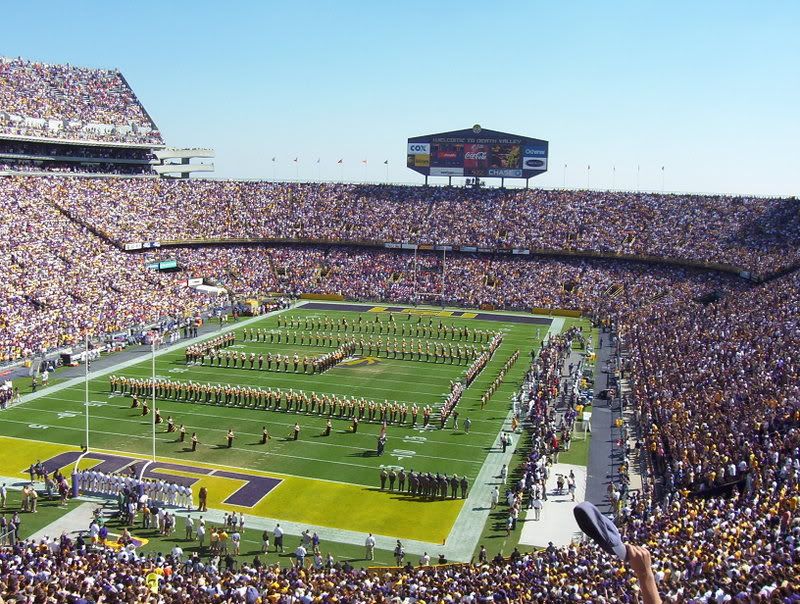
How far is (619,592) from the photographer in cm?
1132

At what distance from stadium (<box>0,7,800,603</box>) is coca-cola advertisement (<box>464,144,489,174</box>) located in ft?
0.52

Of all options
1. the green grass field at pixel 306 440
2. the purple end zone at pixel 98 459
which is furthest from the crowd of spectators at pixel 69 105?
the purple end zone at pixel 98 459

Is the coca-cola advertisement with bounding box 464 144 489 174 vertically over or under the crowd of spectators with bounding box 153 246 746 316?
over

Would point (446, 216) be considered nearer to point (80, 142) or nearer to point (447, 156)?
point (447, 156)

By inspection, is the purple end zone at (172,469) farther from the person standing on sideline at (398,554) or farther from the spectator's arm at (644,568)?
the spectator's arm at (644,568)

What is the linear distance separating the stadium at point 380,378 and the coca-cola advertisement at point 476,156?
0.16 metres

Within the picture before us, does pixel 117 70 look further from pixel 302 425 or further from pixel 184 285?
pixel 302 425

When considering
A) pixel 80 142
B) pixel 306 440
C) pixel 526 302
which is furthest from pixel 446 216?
pixel 306 440

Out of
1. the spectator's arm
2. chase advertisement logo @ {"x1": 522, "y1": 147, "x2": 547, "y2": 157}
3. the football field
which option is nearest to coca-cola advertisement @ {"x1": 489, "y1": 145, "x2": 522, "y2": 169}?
chase advertisement logo @ {"x1": 522, "y1": 147, "x2": 547, "y2": 157}

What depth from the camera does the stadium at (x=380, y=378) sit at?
14.4m

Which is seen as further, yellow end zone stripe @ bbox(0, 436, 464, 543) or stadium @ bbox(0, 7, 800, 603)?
yellow end zone stripe @ bbox(0, 436, 464, 543)

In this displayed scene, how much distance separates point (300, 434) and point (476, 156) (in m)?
41.4

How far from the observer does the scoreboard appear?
62188 millimetres

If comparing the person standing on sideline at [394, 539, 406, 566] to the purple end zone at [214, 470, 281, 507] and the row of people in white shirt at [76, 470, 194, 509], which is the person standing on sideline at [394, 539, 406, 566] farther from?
the row of people in white shirt at [76, 470, 194, 509]
